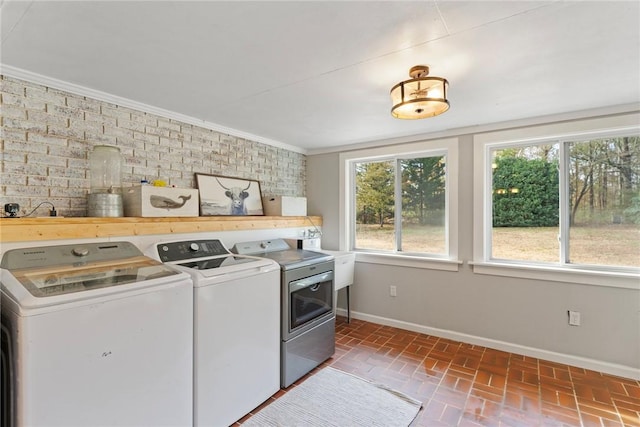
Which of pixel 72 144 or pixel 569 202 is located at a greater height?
pixel 72 144

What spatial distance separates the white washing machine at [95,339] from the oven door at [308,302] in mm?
854

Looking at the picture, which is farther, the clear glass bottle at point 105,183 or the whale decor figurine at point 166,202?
the whale decor figurine at point 166,202

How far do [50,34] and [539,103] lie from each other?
10.6 ft

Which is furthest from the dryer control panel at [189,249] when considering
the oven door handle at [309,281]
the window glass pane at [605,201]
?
the window glass pane at [605,201]

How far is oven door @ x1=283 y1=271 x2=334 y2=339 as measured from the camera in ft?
7.73

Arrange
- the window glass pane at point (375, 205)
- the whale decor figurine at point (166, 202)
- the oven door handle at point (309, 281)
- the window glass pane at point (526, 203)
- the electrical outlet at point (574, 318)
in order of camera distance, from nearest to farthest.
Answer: the whale decor figurine at point (166, 202), the oven door handle at point (309, 281), the electrical outlet at point (574, 318), the window glass pane at point (526, 203), the window glass pane at point (375, 205)

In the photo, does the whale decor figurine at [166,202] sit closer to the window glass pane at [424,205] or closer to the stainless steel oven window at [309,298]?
the stainless steel oven window at [309,298]

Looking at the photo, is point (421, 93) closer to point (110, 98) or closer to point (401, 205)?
point (401, 205)

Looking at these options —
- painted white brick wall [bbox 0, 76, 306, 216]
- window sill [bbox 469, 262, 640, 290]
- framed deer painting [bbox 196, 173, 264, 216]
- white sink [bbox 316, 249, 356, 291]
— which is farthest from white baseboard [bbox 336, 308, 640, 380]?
painted white brick wall [bbox 0, 76, 306, 216]

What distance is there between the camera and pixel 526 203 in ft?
9.68

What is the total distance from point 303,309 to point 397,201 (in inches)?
74.3

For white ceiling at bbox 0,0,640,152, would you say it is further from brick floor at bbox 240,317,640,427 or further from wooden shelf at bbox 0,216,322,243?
brick floor at bbox 240,317,640,427

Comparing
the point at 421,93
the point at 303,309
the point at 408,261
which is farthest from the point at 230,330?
the point at 408,261

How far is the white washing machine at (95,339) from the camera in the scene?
1158 millimetres
